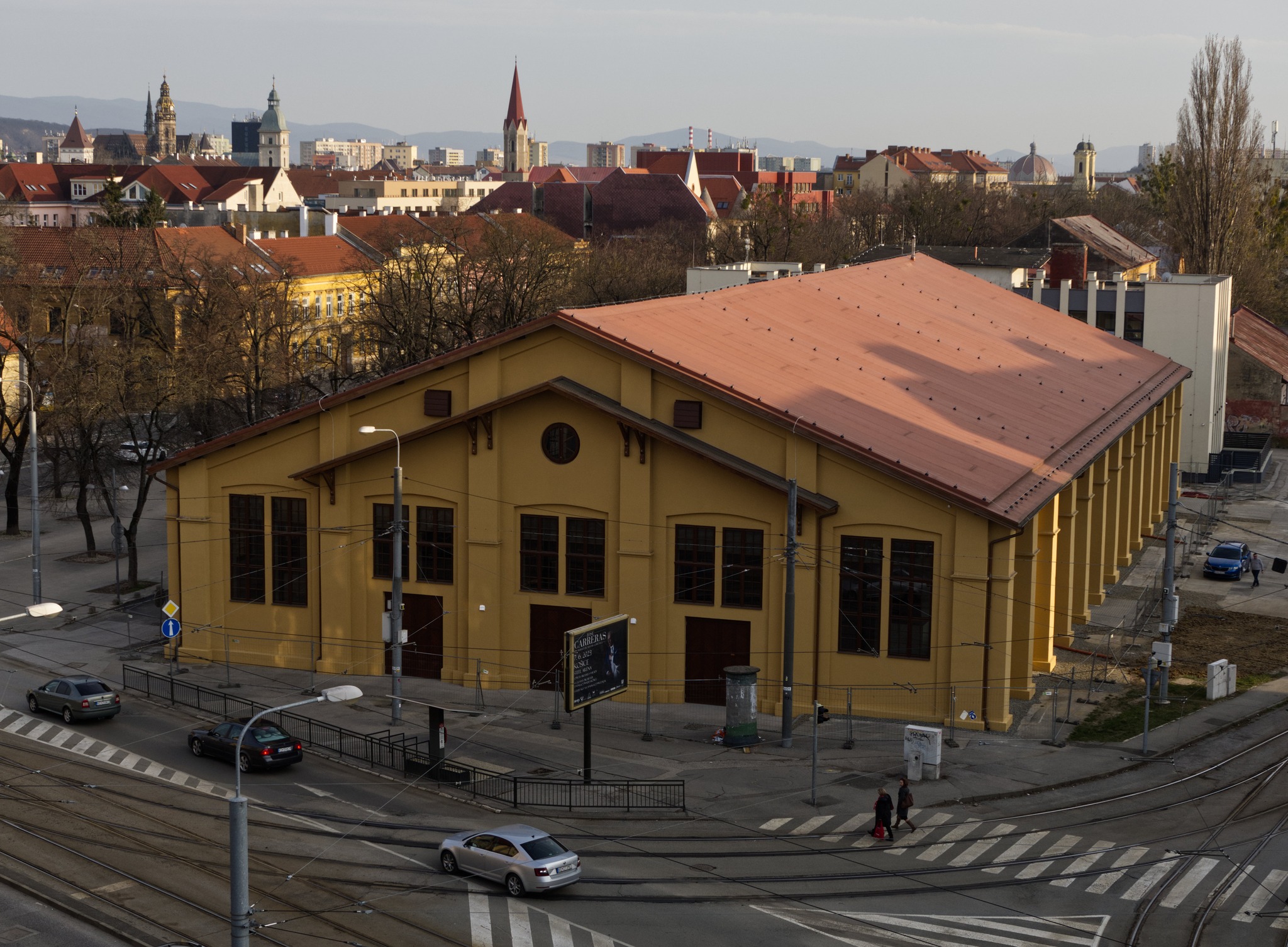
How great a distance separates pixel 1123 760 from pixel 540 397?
18.9m

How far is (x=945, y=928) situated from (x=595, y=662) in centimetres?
1080

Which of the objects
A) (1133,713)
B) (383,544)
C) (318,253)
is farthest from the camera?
(318,253)

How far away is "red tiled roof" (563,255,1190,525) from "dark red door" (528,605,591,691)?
8.13 m

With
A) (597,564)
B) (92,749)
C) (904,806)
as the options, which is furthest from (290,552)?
(904,806)

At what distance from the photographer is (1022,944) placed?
2700 cm

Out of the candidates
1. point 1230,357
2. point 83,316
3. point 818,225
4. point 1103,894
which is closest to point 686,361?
Result: point 1103,894

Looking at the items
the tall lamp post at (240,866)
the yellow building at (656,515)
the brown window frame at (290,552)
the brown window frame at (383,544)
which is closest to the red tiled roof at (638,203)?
the yellow building at (656,515)

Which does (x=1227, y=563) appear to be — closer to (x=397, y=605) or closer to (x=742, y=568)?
(x=742, y=568)

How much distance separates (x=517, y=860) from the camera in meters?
29.0

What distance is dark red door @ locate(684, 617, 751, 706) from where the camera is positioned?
42.4 meters

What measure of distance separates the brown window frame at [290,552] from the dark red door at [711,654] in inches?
493

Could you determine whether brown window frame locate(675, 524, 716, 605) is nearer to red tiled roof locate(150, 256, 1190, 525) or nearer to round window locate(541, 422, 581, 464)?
round window locate(541, 422, 581, 464)

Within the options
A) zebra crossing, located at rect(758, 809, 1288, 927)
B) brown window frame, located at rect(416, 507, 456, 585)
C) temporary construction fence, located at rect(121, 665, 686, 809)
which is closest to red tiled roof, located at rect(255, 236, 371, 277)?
brown window frame, located at rect(416, 507, 456, 585)

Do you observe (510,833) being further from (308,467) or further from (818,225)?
(818,225)
